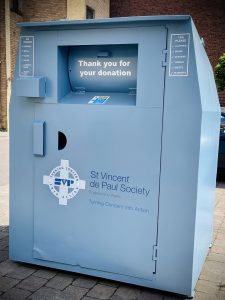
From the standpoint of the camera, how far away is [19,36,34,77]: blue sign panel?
2975 mm

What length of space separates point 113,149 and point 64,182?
508mm

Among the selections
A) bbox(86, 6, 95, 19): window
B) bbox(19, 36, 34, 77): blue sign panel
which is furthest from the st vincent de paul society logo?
bbox(86, 6, 95, 19): window

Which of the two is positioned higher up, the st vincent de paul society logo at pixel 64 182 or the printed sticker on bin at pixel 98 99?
the printed sticker on bin at pixel 98 99

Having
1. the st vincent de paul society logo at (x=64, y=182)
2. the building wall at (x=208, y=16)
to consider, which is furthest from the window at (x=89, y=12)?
the st vincent de paul society logo at (x=64, y=182)

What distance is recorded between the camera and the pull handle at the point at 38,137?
116 inches

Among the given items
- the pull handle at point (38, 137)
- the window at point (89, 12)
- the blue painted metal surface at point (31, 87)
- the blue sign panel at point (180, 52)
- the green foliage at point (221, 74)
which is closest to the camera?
the blue sign panel at point (180, 52)

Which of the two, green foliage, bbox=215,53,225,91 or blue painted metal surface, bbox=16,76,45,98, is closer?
blue painted metal surface, bbox=16,76,45,98

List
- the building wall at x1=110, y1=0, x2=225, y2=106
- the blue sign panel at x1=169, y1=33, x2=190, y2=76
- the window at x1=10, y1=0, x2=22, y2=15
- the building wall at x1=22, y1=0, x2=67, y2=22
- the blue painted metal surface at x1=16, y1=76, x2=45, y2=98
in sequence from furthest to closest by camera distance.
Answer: the building wall at x1=110, y1=0, x2=225, y2=106 → the window at x1=10, y1=0, x2=22, y2=15 → the building wall at x1=22, y1=0, x2=67, y2=22 → the blue painted metal surface at x1=16, y1=76, x2=45, y2=98 → the blue sign panel at x1=169, y1=33, x2=190, y2=76

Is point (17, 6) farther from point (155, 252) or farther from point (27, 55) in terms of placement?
point (155, 252)

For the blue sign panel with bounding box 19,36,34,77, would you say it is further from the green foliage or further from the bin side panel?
the green foliage

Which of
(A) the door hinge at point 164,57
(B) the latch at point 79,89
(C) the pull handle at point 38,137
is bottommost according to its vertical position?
(C) the pull handle at point 38,137

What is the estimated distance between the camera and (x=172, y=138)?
2643 millimetres

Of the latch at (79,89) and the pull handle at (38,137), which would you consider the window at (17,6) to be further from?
the pull handle at (38,137)

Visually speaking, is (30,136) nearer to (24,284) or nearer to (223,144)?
(24,284)
